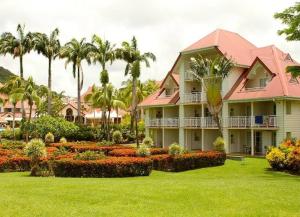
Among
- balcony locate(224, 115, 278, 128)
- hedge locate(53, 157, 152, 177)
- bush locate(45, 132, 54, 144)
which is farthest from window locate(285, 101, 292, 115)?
bush locate(45, 132, 54, 144)

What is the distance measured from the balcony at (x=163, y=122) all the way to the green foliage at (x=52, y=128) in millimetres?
8034

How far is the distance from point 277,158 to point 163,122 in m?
20.1

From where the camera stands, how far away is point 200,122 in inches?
1537

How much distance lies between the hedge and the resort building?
50.4 feet

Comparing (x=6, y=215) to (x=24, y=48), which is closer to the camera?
(x=6, y=215)

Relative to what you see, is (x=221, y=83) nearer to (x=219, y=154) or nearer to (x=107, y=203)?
(x=219, y=154)

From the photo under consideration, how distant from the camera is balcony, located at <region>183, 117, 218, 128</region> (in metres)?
37.6

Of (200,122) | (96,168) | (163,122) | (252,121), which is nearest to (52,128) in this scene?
(163,122)

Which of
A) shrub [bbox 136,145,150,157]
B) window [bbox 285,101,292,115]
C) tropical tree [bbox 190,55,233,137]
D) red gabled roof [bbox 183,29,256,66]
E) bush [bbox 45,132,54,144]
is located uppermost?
red gabled roof [bbox 183,29,256,66]

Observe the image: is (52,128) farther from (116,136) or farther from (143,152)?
(143,152)

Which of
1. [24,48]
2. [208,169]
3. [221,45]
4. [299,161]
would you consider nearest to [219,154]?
[208,169]

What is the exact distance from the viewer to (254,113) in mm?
35531

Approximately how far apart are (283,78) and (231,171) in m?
12.1

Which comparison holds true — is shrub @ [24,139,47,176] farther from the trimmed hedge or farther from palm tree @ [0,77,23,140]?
palm tree @ [0,77,23,140]
